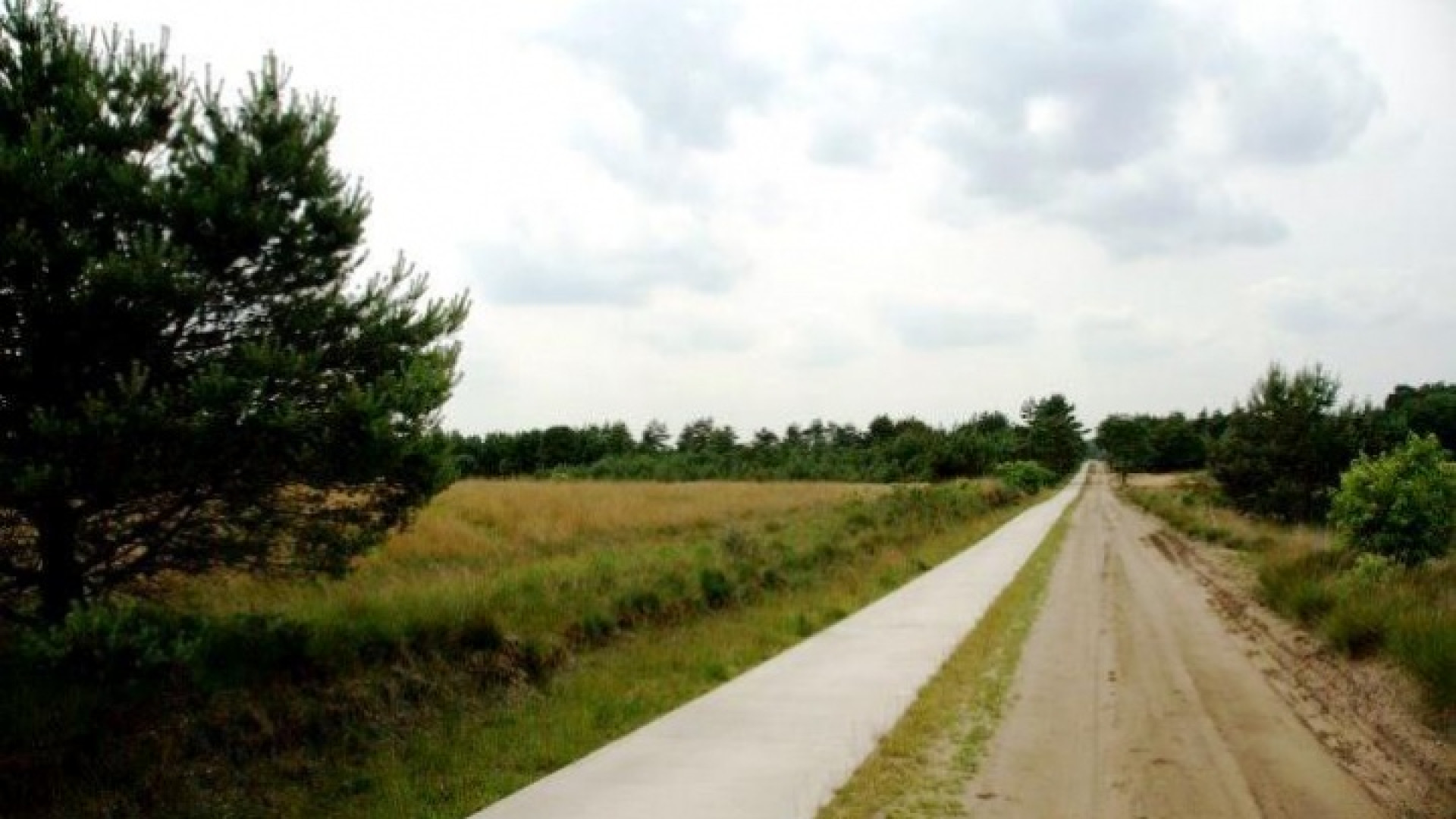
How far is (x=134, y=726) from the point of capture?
22.9 feet

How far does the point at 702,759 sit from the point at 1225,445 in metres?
42.9

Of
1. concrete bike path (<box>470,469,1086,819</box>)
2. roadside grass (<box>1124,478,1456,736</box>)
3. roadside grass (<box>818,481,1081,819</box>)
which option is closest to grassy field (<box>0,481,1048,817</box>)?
concrete bike path (<box>470,469,1086,819</box>)

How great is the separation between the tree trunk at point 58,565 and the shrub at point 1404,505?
19.5 metres

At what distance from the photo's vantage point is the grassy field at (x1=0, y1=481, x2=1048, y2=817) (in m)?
6.74

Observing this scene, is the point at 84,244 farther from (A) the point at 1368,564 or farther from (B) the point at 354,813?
(A) the point at 1368,564

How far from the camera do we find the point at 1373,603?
1232 centimetres

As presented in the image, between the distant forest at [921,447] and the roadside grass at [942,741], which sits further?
the distant forest at [921,447]

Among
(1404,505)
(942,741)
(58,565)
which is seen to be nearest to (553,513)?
(58,565)

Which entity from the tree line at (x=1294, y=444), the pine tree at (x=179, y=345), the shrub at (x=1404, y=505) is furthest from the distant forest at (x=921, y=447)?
the pine tree at (x=179, y=345)

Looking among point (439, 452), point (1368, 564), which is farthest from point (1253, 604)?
point (439, 452)

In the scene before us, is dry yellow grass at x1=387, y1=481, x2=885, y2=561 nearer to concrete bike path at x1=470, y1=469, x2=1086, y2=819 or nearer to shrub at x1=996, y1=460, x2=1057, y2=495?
concrete bike path at x1=470, y1=469, x2=1086, y2=819

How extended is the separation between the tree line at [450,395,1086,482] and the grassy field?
1213 inches

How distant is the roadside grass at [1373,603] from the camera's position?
9.47 m

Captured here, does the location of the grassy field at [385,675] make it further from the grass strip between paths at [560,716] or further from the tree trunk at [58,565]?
the tree trunk at [58,565]
